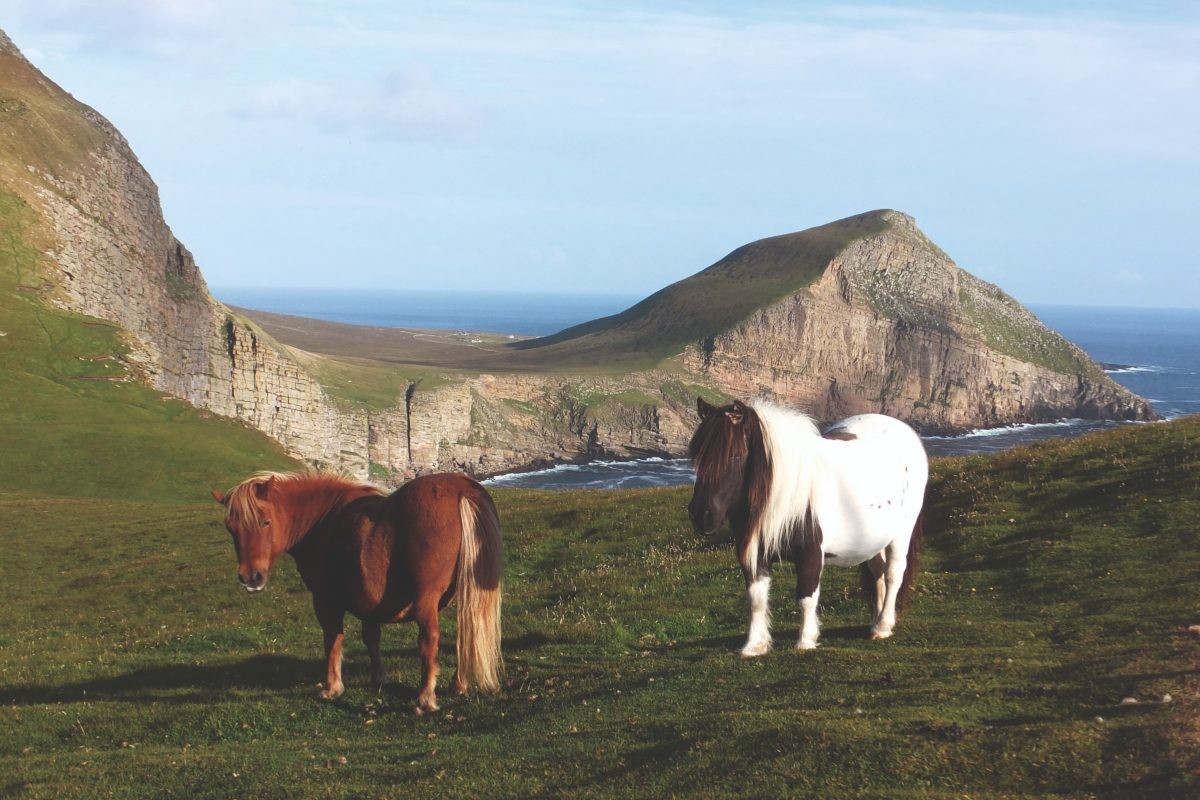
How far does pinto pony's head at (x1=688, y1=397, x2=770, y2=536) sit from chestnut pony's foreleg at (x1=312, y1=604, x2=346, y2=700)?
5.59 metres

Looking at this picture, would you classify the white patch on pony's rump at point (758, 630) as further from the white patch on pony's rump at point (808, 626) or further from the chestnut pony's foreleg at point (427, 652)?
the chestnut pony's foreleg at point (427, 652)

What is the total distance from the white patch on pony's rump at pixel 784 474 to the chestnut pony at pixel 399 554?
3880 mm

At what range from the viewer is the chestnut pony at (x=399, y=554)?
45.6 feet

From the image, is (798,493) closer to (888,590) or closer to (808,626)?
(808,626)

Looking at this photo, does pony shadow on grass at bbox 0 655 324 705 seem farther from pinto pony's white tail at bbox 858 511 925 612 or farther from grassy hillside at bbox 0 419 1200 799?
pinto pony's white tail at bbox 858 511 925 612

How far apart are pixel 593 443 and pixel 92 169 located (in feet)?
310

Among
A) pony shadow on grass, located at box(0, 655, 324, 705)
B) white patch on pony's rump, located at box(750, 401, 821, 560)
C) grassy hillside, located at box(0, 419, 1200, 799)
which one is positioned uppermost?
white patch on pony's rump, located at box(750, 401, 821, 560)

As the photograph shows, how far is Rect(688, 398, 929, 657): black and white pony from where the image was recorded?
1361cm

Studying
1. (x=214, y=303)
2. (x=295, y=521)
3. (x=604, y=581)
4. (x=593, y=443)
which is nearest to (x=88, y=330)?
(x=214, y=303)

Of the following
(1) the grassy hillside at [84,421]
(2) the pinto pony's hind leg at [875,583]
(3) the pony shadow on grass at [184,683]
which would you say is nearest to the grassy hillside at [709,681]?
(3) the pony shadow on grass at [184,683]

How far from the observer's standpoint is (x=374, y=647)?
587 inches

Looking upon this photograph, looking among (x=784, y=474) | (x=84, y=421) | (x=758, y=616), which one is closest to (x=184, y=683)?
(x=758, y=616)

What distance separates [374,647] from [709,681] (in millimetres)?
5064

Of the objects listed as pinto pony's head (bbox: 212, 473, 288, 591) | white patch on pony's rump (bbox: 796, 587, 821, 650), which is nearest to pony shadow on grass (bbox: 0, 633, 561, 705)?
pinto pony's head (bbox: 212, 473, 288, 591)
